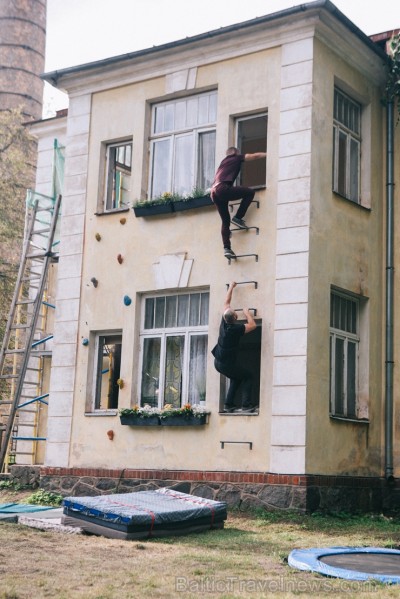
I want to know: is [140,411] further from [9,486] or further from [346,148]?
[346,148]

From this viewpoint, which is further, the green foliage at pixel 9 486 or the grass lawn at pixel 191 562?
the green foliage at pixel 9 486

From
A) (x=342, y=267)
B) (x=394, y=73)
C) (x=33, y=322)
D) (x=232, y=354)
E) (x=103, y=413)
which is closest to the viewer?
(x=232, y=354)

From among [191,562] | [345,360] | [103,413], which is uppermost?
[345,360]

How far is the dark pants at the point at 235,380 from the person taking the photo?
47.8ft

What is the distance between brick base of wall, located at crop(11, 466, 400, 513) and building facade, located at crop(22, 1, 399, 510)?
0.10 feet

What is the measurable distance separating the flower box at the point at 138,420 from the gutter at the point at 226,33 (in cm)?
644

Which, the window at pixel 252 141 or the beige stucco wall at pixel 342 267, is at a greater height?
the window at pixel 252 141

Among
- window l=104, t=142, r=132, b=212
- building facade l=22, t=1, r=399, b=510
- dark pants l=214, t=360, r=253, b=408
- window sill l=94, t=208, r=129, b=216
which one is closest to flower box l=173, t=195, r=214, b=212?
building facade l=22, t=1, r=399, b=510

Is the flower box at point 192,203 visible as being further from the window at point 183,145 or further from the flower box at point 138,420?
the flower box at point 138,420

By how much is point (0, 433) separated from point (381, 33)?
11.3 m

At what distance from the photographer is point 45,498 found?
1579cm

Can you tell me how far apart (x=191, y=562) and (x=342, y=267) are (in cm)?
710

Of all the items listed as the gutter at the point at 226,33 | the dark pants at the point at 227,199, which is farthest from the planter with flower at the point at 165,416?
the gutter at the point at 226,33

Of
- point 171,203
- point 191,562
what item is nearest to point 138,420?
point 171,203
